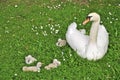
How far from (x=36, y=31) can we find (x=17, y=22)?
89cm

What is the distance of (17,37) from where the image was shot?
27.1ft

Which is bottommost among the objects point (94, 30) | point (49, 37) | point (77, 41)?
point (49, 37)

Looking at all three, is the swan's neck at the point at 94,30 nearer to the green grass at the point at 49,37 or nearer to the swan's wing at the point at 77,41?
the swan's wing at the point at 77,41

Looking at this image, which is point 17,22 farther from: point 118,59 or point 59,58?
point 118,59

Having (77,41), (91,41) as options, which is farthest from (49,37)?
(91,41)

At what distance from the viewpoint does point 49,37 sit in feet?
26.8

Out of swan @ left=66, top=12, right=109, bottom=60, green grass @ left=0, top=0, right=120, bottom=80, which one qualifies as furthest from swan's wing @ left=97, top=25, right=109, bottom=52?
green grass @ left=0, top=0, right=120, bottom=80

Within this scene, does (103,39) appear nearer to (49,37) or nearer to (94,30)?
(94,30)

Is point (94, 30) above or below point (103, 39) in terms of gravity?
above

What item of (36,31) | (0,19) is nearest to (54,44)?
(36,31)

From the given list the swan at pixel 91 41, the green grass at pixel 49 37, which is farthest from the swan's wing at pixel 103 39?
the green grass at pixel 49 37

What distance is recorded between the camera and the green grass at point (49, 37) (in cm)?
681

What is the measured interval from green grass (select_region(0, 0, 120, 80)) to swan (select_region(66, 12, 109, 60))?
15cm

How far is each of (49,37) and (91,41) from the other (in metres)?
1.49
